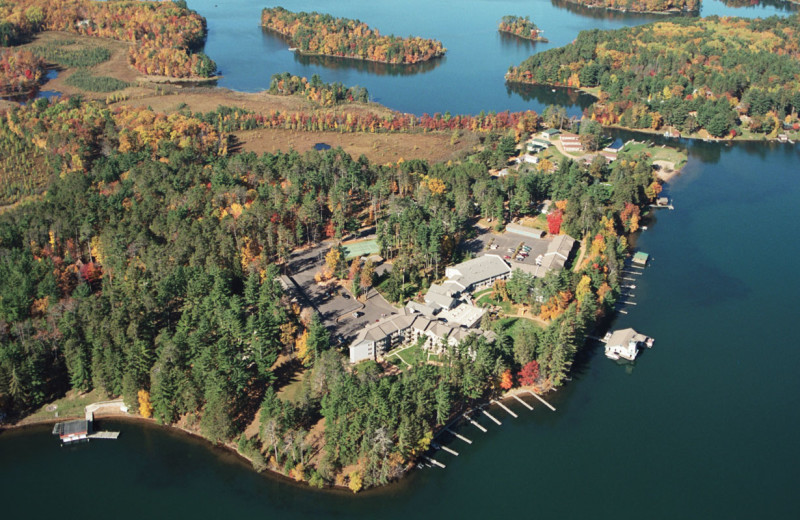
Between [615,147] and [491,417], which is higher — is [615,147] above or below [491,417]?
above

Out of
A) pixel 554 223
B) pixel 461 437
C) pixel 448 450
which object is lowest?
pixel 448 450

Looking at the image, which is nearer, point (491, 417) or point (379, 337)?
point (491, 417)

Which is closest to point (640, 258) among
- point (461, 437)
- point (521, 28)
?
point (461, 437)

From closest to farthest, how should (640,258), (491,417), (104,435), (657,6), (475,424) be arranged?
1. (104,435)
2. (475,424)
3. (491,417)
4. (640,258)
5. (657,6)

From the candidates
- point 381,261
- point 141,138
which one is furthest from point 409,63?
point 381,261

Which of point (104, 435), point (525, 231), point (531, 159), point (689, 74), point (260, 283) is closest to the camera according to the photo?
point (104, 435)

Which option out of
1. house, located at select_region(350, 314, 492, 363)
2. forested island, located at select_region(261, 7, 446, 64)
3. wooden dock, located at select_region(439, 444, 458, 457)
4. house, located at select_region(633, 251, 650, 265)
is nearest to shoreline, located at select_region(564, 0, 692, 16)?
forested island, located at select_region(261, 7, 446, 64)

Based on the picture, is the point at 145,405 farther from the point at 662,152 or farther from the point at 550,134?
the point at 662,152
